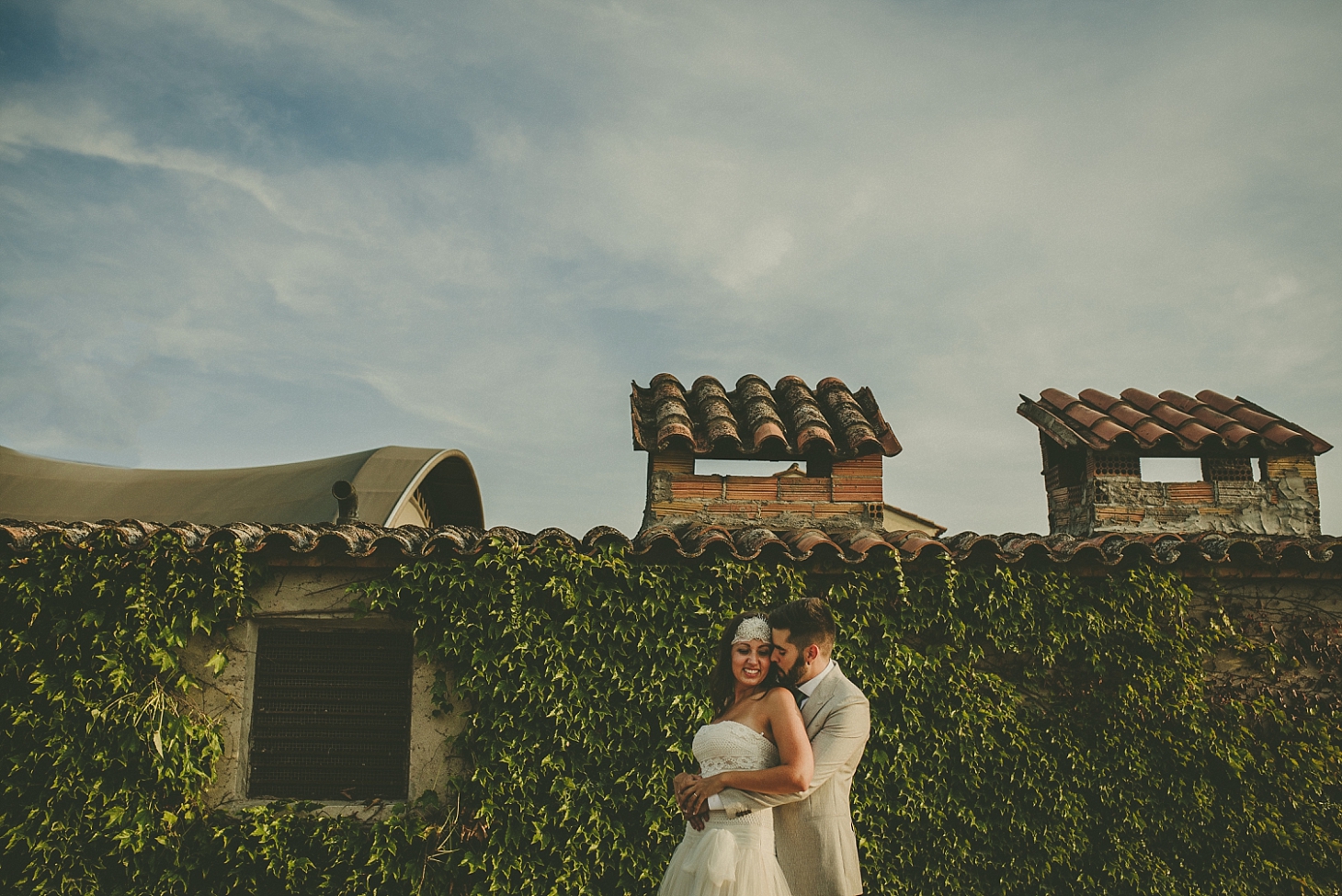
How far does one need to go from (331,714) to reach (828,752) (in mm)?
4112

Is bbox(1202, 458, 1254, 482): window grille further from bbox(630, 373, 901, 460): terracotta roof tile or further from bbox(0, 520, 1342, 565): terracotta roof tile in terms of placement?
bbox(630, 373, 901, 460): terracotta roof tile

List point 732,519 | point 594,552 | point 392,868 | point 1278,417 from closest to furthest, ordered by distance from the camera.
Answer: point 392,868, point 594,552, point 732,519, point 1278,417

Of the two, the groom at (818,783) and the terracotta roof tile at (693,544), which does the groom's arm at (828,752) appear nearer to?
the groom at (818,783)

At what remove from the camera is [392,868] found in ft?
17.3

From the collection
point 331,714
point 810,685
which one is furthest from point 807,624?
point 331,714

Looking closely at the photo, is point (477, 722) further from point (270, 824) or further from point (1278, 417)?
point (1278, 417)

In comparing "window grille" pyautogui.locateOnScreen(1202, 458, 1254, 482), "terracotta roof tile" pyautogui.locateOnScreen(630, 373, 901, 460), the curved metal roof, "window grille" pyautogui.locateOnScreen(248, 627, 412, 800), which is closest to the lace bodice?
"window grille" pyautogui.locateOnScreen(248, 627, 412, 800)

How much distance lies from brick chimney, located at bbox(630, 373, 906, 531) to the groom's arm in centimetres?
428

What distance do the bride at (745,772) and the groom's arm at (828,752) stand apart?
0.07 metres

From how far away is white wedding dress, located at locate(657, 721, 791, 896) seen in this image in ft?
10.8

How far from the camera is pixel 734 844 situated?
11.0 feet

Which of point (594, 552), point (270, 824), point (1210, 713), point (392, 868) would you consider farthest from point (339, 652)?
point (1210, 713)

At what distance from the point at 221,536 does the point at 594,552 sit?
8.39 ft

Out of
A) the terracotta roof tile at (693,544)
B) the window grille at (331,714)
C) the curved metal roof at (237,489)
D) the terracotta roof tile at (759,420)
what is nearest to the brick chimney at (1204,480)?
the terracotta roof tile at (759,420)
